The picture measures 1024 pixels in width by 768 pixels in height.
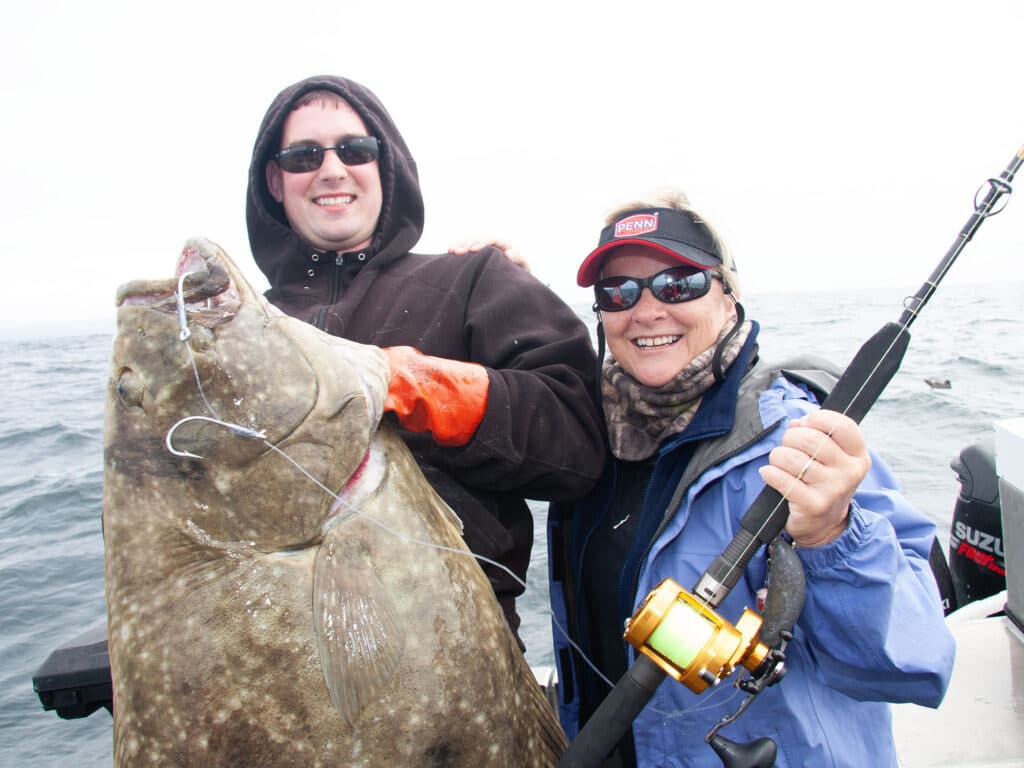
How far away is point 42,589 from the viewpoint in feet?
23.9

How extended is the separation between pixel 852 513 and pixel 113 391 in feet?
6.27

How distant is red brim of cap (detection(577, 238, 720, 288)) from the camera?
2.23m

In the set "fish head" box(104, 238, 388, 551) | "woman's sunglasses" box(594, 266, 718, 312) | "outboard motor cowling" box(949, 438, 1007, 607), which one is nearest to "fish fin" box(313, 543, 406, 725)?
"fish head" box(104, 238, 388, 551)

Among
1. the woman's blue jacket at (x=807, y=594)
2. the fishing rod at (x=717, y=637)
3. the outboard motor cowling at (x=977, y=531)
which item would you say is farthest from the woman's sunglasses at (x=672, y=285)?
the outboard motor cowling at (x=977, y=531)

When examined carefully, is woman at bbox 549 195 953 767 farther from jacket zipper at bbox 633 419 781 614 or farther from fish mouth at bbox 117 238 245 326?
fish mouth at bbox 117 238 245 326

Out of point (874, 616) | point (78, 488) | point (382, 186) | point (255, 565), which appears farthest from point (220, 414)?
point (78, 488)

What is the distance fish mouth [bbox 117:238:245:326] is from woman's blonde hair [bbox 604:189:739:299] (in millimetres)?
1326

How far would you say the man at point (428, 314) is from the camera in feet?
6.63

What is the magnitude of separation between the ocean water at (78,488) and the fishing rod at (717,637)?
0.85 m

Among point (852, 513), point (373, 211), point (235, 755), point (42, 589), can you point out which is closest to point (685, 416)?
point (852, 513)

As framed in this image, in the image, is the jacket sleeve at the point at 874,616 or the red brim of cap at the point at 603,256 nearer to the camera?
the jacket sleeve at the point at 874,616

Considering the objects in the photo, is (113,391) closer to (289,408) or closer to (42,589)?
(289,408)

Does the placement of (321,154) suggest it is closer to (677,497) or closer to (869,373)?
(677,497)

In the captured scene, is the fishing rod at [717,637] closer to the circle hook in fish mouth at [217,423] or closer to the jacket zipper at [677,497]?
the jacket zipper at [677,497]
